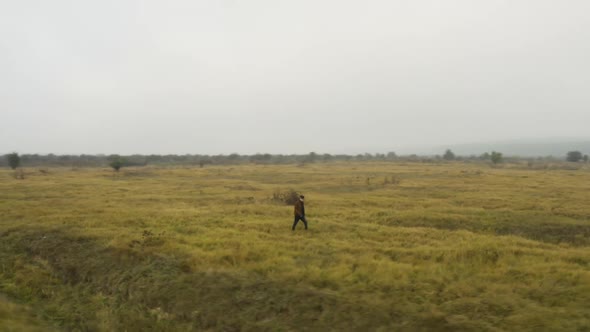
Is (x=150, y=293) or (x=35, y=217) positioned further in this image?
(x=35, y=217)

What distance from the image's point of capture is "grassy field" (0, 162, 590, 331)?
38.5 ft

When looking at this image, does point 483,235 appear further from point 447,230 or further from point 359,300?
point 359,300

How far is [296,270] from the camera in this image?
14781 millimetres

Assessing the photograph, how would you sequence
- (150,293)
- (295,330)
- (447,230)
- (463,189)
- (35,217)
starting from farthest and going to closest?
Result: 1. (463,189)
2. (35,217)
3. (447,230)
4. (150,293)
5. (295,330)

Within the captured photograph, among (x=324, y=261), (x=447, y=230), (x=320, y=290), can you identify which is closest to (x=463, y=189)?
(x=447, y=230)

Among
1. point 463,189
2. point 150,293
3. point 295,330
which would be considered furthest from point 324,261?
point 463,189

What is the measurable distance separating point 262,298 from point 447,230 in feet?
42.0

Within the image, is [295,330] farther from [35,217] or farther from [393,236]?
[35,217]

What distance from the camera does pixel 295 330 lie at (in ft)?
37.3

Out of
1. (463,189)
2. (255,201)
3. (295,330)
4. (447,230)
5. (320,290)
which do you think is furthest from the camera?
(463,189)

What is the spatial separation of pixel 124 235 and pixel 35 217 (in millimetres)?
9872

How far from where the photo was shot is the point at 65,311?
43.4ft

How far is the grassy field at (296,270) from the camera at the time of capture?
462 inches

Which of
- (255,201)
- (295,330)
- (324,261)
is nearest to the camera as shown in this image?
(295,330)
